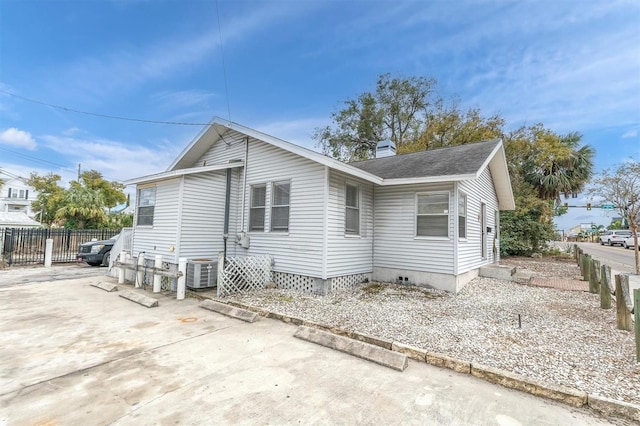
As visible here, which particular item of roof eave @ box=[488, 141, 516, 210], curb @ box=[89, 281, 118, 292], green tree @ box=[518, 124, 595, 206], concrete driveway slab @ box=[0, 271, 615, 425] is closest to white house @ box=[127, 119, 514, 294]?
roof eave @ box=[488, 141, 516, 210]

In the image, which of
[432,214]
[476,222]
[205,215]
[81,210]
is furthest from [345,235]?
[81,210]

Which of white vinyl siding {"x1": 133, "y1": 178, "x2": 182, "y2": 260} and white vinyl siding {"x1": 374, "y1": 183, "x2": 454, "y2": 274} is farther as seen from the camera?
white vinyl siding {"x1": 133, "y1": 178, "x2": 182, "y2": 260}

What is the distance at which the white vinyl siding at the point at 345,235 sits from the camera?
24.3ft

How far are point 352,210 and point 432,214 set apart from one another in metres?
2.21

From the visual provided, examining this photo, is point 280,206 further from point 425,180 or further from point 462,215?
point 462,215

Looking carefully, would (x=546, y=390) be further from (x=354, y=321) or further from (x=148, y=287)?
(x=148, y=287)

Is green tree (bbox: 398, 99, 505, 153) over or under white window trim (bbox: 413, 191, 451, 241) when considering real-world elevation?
over

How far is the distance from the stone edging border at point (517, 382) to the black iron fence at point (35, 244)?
16213mm

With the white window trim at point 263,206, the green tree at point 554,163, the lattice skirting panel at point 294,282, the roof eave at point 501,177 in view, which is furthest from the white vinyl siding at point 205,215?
the green tree at point 554,163

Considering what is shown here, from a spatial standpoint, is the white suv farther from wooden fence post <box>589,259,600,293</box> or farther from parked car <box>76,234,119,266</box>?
parked car <box>76,234,119,266</box>

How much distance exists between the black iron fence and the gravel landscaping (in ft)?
42.4

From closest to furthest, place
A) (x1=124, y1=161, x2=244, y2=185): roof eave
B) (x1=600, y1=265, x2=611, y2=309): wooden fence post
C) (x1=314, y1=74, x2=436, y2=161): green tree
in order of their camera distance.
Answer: (x1=600, y1=265, x2=611, y2=309): wooden fence post, (x1=124, y1=161, x2=244, y2=185): roof eave, (x1=314, y1=74, x2=436, y2=161): green tree

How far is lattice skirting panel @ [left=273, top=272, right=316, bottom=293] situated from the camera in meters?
7.52

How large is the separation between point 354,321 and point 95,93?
17103 millimetres
